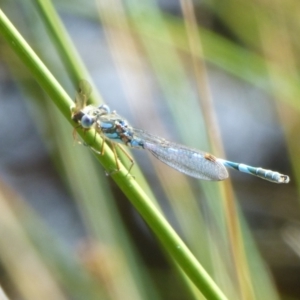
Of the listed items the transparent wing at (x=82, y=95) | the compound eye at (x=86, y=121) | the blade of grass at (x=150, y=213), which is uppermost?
the transparent wing at (x=82, y=95)

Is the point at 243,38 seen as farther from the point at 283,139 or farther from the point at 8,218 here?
the point at 8,218

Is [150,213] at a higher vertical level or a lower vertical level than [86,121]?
lower

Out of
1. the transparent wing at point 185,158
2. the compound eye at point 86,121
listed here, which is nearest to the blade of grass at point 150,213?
the compound eye at point 86,121

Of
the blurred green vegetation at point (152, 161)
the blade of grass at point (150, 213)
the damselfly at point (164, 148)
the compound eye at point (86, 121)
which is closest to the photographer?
the blade of grass at point (150, 213)

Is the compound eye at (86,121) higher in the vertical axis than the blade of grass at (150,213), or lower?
higher

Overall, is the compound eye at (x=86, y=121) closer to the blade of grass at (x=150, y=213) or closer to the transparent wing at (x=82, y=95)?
the transparent wing at (x=82, y=95)

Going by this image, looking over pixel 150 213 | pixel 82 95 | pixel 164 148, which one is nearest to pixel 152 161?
pixel 164 148

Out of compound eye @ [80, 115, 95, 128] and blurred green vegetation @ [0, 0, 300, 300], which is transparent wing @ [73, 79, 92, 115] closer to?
compound eye @ [80, 115, 95, 128]

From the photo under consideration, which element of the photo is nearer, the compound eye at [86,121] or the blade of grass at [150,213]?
the blade of grass at [150,213]

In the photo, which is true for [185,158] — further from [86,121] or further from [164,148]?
[86,121]
